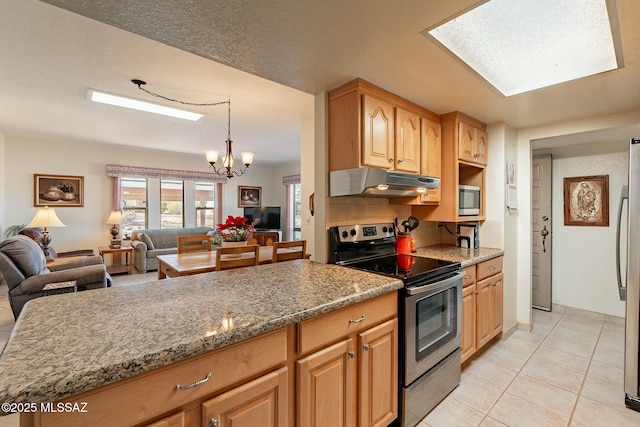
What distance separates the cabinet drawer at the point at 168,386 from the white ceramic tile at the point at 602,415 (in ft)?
6.81

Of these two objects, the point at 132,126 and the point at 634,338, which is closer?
the point at 634,338

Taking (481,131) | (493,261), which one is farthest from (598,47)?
(493,261)

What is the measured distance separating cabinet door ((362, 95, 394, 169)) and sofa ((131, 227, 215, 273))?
4.73m

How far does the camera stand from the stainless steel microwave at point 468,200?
2.63 m

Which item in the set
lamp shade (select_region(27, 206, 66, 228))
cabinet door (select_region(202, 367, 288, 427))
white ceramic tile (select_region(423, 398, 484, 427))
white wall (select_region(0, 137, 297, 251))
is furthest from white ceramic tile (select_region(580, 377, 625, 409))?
white wall (select_region(0, 137, 297, 251))

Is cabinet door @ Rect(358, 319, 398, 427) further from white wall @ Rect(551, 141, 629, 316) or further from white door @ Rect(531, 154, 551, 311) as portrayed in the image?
white wall @ Rect(551, 141, 629, 316)

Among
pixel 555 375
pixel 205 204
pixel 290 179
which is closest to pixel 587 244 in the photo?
pixel 555 375

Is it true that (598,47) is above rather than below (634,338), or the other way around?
above

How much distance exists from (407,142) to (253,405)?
1993 millimetres

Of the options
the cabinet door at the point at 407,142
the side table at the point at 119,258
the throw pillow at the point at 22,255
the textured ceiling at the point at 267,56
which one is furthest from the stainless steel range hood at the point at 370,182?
the side table at the point at 119,258

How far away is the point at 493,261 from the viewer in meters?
2.62

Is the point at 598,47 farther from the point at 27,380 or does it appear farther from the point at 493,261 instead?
the point at 27,380

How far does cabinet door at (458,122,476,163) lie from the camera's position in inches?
102

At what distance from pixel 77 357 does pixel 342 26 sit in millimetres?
1570
